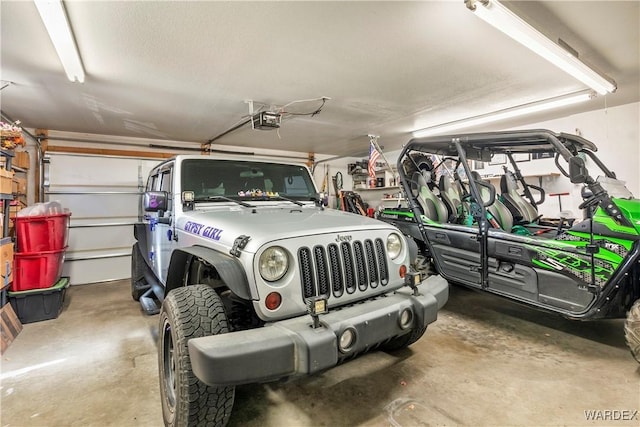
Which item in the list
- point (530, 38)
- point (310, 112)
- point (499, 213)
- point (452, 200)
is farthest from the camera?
point (310, 112)

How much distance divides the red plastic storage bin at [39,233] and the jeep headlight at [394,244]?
4023mm

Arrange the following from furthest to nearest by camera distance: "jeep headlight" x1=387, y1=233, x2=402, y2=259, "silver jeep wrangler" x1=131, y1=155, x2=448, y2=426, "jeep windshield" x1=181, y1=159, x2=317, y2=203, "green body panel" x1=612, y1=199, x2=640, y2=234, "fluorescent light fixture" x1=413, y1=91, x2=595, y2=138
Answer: "fluorescent light fixture" x1=413, y1=91, x2=595, y2=138 → "jeep windshield" x1=181, y1=159, x2=317, y2=203 → "green body panel" x1=612, y1=199, x2=640, y2=234 → "jeep headlight" x1=387, y1=233, x2=402, y2=259 → "silver jeep wrangler" x1=131, y1=155, x2=448, y2=426

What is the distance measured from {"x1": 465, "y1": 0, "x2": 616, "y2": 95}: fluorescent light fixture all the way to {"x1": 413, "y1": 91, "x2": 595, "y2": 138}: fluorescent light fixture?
71cm

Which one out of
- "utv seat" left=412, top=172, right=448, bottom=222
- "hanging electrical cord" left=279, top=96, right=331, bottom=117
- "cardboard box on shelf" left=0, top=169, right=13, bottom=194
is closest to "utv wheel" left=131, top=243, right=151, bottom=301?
"cardboard box on shelf" left=0, top=169, right=13, bottom=194

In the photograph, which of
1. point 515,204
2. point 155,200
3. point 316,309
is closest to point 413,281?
point 316,309

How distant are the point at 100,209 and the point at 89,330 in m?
3.09

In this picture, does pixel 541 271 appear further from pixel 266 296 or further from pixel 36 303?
pixel 36 303

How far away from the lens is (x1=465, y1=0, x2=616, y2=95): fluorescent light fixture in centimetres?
197

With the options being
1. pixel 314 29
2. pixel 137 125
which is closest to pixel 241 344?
pixel 314 29

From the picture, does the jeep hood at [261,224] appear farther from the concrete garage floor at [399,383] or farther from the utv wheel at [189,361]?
the concrete garage floor at [399,383]

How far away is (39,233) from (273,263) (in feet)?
11.9

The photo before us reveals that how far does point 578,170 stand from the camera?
237 cm

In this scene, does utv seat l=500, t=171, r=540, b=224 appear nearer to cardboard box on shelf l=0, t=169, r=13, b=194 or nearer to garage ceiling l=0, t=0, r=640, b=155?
garage ceiling l=0, t=0, r=640, b=155

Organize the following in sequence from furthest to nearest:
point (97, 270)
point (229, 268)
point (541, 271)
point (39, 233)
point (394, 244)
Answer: point (97, 270) < point (39, 233) < point (541, 271) < point (394, 244) < point (229, 268)
